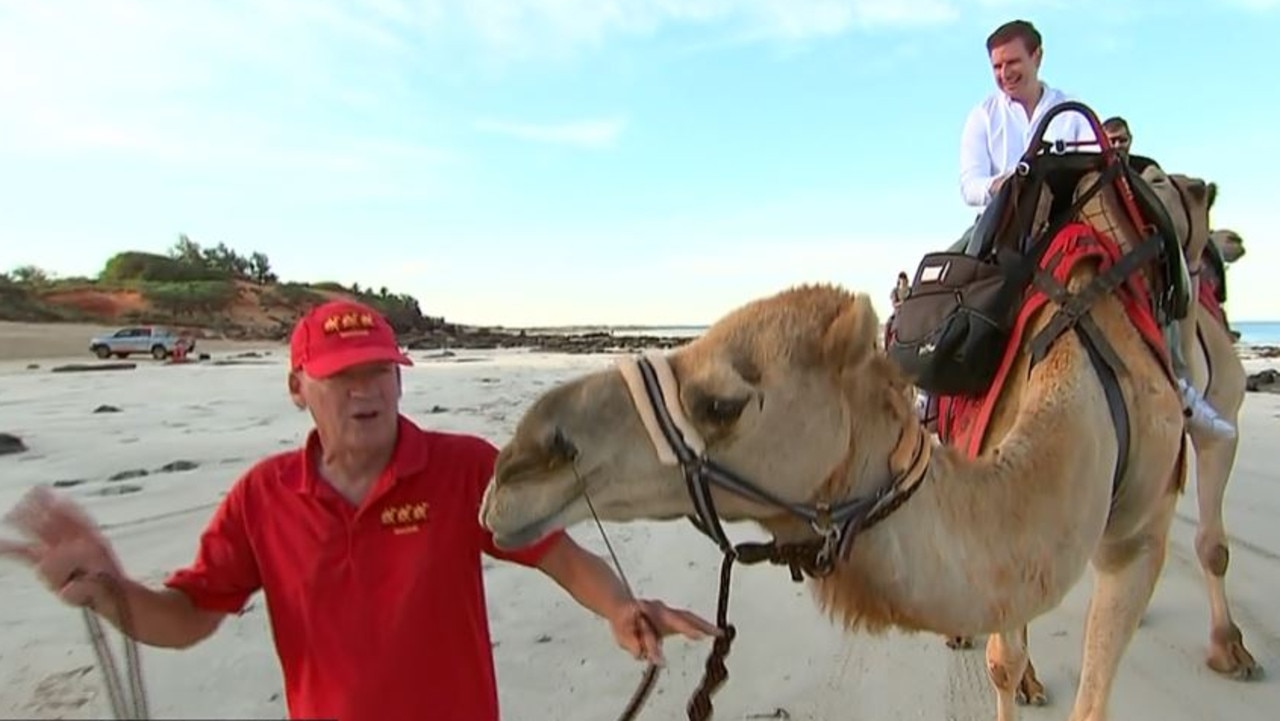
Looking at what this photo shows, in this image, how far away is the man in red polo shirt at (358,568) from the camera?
2203 millimetres

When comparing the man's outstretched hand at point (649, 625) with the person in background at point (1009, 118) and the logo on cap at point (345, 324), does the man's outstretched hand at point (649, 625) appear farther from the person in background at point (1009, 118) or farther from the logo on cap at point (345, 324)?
the person in background at point (1009, 118)

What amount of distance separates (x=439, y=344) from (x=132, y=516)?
118 feet

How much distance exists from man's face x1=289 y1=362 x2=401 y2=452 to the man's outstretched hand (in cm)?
72

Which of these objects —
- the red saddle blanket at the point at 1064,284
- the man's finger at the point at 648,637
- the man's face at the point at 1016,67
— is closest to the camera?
the man's finger at the point at 648,637

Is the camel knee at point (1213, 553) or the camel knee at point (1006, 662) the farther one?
the camel knee at point (1213, 553)

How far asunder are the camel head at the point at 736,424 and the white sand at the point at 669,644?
689 millimetres

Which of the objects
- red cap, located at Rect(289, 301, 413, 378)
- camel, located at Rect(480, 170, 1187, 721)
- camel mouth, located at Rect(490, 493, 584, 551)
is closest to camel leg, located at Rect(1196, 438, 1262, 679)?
camel, located at Rect(480, 170, 1187, 721)

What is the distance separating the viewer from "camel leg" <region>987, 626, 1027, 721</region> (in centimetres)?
383

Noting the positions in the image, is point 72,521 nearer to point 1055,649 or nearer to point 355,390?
point 355,390

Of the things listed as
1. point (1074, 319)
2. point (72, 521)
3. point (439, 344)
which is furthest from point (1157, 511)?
point (439, 344)

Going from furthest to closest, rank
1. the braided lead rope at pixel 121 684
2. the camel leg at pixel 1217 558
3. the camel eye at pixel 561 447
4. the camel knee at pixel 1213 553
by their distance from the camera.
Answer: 1. the camel knee at pixel 1213 553
2. the camel leg at pixel 1217 558
3. the camel eye at pixel 561 447
4. the braided lead rope at pixel 121 684

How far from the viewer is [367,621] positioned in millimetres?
2213

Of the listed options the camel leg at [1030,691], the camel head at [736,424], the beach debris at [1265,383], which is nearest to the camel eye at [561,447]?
the camel head at [736,424]

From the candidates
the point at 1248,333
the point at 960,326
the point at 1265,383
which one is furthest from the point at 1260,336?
the point at 960,326
